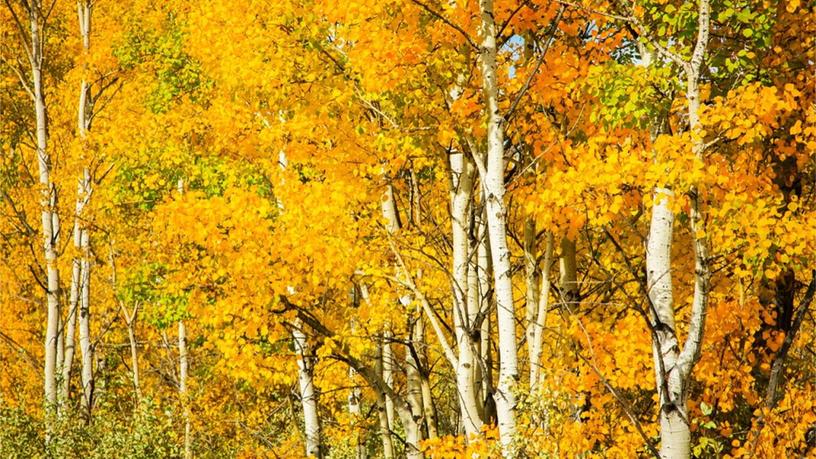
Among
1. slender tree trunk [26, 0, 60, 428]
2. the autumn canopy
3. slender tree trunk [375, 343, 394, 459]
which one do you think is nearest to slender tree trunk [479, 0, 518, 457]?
the autumn canopy

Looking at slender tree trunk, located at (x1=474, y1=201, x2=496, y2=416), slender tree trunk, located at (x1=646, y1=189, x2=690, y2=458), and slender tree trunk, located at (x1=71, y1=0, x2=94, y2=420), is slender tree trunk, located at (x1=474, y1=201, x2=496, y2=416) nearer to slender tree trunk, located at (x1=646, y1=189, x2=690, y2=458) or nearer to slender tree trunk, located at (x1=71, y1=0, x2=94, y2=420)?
slender tree trunk, located at (x1=646, y1=189, x2=690, y2=458)

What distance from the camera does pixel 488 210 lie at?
7.78 meters

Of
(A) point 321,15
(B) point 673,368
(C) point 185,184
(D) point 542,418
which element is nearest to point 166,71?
(C) point 185,184

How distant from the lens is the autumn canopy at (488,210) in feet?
23.8

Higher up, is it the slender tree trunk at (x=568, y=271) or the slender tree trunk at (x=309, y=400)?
the slender tree trunk at (x=568, y=271)

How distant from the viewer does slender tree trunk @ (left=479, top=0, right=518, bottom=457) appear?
7660 millimetres

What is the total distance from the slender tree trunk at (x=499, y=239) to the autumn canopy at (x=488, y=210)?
25 millimetres

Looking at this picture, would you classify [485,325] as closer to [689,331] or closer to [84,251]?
[689,331]

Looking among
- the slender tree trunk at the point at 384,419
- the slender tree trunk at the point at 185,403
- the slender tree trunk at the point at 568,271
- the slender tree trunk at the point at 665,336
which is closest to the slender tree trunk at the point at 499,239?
the slender tree trunk at the point at 665,336

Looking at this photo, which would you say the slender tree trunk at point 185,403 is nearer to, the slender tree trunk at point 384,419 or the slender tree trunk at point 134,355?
the slender tree trunk at point 134,355

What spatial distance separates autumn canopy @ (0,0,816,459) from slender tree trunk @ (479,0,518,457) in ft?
0.08

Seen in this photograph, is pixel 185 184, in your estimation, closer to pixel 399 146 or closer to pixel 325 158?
pixel 325 158

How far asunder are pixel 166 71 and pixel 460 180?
7485 millimetres

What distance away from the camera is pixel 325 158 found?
34.0 feet
